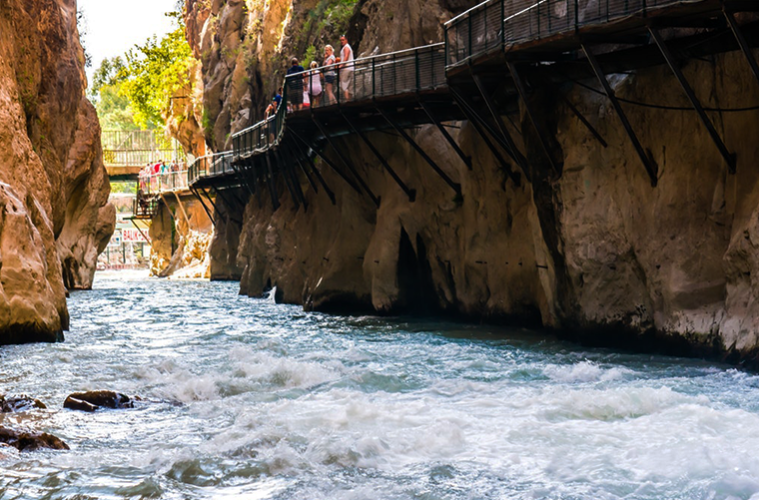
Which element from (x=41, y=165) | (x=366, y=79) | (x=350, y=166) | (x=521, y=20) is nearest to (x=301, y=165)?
(x=350, y=166)

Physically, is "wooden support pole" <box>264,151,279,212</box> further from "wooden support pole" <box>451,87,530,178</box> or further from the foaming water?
the foaming water

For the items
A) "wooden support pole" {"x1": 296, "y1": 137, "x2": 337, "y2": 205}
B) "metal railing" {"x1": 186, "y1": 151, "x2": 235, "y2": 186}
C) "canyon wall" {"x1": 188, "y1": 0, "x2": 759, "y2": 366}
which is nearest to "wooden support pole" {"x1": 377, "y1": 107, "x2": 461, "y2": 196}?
"canyon wall" {"x1": 188, "y1": 0, "x2": 759, "y2": 366}

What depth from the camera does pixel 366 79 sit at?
2420 centimetres

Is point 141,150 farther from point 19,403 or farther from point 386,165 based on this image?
point 19,403

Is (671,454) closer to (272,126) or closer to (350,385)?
(350,385)

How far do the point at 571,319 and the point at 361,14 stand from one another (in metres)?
16.2

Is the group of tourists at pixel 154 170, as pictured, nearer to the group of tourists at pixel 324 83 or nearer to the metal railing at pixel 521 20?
the group of tourists at pixel 324 83

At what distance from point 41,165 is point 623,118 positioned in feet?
43.8

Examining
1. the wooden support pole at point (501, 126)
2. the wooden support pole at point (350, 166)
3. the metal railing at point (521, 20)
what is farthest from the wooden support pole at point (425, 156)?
the metal railing at point (521, 20)

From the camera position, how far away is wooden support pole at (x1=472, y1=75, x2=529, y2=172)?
61.5 ft

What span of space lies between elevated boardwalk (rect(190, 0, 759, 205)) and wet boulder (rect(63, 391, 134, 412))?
9109 mm

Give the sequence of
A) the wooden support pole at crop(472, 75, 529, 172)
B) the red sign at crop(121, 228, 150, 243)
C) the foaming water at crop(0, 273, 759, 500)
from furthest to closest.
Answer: the red sign at crop(121, 228, 150, 243) < the wooden support pole at crop(472, 75, 529, 172) < the foaming water at crop(0, 273, 759, 500)

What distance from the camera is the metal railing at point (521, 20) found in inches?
583

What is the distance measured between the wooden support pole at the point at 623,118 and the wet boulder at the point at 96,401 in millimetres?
9082
